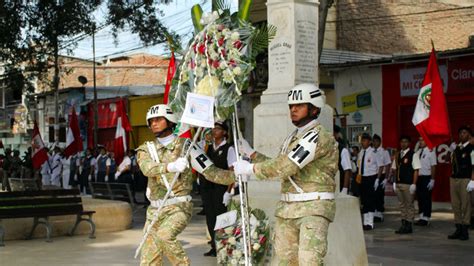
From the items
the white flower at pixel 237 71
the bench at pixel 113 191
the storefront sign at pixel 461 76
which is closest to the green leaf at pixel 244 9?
the white flower at pixel 237 71

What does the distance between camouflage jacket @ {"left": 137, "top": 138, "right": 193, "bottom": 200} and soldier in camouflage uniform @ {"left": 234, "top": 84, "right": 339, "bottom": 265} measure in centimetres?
117

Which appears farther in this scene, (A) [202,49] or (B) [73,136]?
(B) [73,136]

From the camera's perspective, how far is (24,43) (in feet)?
70.6

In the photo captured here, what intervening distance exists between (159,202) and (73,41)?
17448 mm

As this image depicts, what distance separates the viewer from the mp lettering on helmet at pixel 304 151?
20.5 feet

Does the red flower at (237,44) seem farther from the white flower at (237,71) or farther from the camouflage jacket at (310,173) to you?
the camouflage jacket at (310,173)

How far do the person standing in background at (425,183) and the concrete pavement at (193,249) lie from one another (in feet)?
1.54

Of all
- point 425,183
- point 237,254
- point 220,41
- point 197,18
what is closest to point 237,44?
point 220,41

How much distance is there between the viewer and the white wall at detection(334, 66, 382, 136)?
2267 cm

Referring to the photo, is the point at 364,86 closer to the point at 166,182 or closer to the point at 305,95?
the point at 166,182

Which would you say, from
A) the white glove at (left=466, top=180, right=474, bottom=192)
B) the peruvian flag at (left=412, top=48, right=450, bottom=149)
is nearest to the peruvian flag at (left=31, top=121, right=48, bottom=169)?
the peruvian flag at (left=412, top=48, right=450, bottom=149)

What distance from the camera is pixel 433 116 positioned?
13211mm

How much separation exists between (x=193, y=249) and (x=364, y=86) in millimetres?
12880

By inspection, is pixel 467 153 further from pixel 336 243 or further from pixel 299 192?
pixel 299 192
